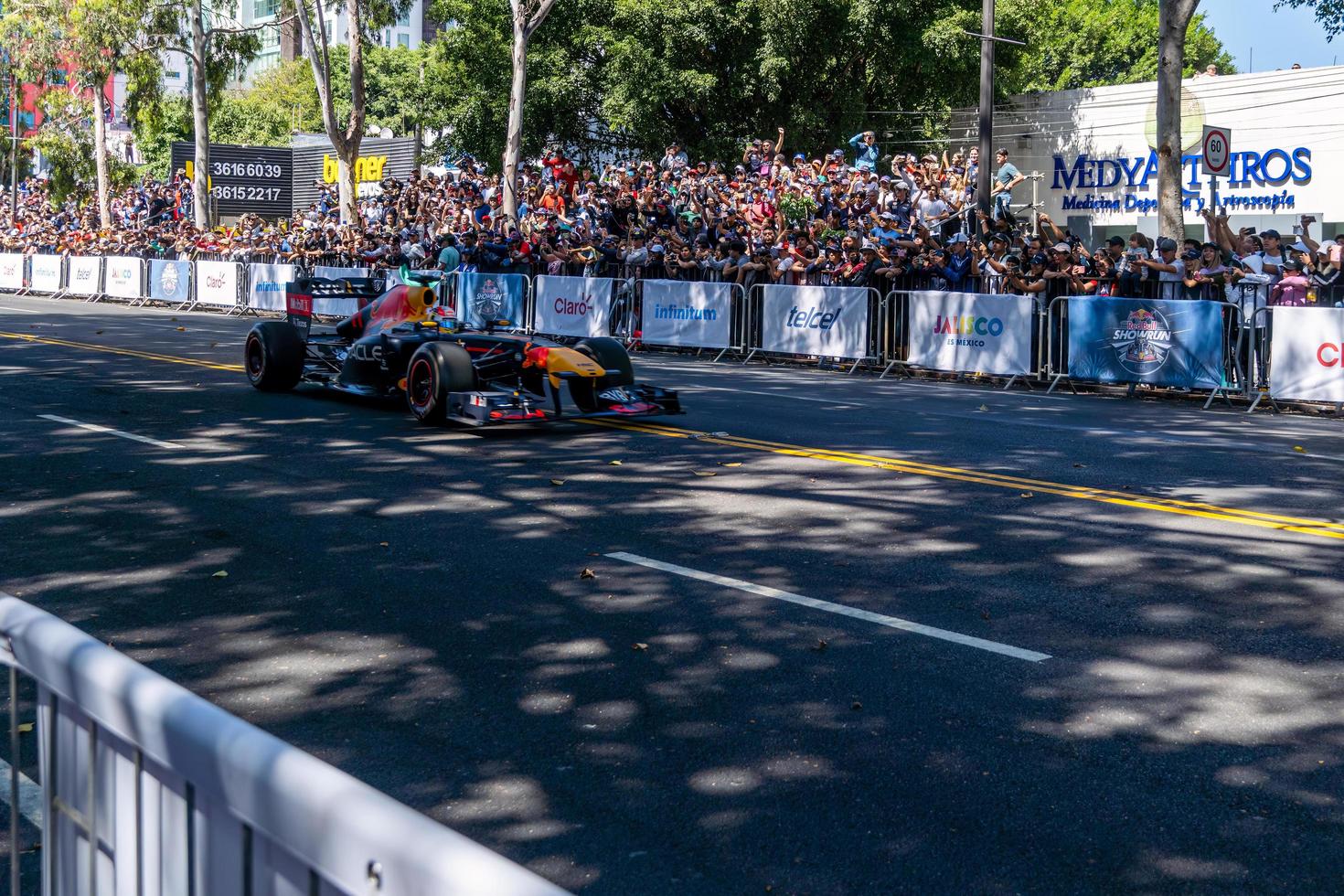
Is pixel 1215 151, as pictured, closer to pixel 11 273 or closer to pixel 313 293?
pixel 313 293

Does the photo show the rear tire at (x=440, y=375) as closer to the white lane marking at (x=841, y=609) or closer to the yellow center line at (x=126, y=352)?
the white lane marking at (x=841, y=609)

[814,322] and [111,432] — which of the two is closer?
[111,432]

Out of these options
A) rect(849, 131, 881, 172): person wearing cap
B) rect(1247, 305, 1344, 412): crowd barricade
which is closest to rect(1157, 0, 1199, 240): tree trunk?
rect(1247, 305, 1344, 412): crowd barricade

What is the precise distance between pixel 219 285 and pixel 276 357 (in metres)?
22.1

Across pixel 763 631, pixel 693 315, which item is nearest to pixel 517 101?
pixel 693 315

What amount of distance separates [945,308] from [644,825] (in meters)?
16.0

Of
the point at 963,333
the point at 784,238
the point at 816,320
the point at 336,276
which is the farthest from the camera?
the point at 336,276

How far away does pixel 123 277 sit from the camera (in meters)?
39.8

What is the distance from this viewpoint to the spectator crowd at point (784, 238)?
717 inches

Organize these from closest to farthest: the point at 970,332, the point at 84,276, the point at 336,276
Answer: the point at 970,332 < the point at 336,276 < the point at 84,276

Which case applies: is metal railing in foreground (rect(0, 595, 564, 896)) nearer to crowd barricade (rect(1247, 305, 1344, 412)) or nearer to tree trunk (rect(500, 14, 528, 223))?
crowd barricade (rect(1247, 305, 1344, 412))

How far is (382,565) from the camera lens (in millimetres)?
7938

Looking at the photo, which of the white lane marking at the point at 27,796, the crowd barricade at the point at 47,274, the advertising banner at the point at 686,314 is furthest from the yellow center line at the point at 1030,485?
the crowd barricade at the point at 47,274

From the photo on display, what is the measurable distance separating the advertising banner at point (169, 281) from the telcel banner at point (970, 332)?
77.7 ft
